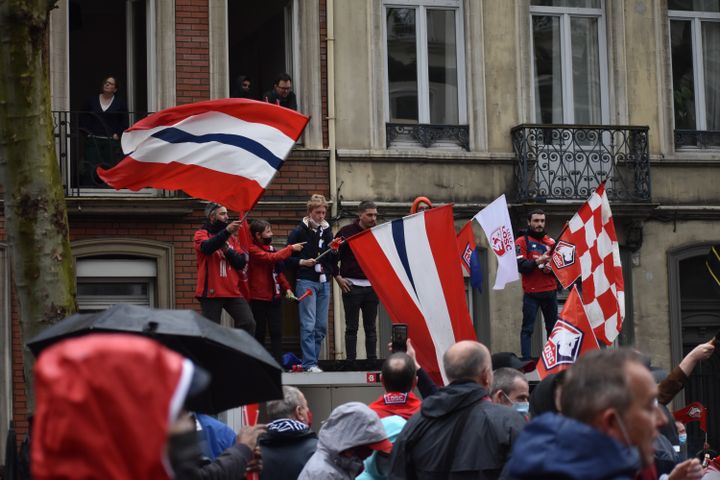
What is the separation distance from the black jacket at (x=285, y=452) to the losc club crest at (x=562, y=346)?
8.86ft

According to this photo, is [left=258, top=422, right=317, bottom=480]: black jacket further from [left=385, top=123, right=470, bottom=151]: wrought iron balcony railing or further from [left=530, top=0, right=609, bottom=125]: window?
[left=530, top=0, right=609, bottom=125]: window

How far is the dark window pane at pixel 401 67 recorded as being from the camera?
1919 cm

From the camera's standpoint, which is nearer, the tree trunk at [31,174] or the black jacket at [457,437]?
the black jacket at [457,437]

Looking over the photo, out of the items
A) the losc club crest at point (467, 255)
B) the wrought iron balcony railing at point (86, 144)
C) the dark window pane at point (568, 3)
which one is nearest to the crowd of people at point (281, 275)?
the losc club crest at point (467, 255)

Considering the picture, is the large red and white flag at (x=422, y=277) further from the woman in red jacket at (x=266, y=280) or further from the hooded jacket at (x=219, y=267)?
the hooded jacket at (x=219, y=267)

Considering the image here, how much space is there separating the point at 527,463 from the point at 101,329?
3.07 metres

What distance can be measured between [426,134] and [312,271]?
15.3 feet

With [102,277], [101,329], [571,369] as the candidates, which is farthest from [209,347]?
[102,277]

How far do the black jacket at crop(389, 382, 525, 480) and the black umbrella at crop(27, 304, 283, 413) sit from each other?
73cm

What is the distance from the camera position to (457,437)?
21.6 feet

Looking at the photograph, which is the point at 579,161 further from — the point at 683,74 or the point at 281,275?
the point at 281,275

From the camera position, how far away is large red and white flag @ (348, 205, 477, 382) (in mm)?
11617

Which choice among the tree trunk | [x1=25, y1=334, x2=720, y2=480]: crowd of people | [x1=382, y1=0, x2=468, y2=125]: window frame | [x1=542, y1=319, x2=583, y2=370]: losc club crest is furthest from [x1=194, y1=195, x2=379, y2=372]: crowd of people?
[x1=25, y1=334, x2=720, y2=480]: crowd of people

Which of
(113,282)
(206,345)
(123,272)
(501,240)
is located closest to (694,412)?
(501,240)
